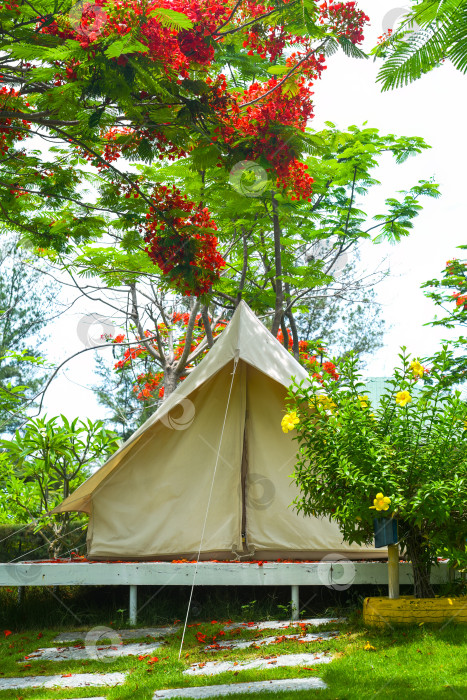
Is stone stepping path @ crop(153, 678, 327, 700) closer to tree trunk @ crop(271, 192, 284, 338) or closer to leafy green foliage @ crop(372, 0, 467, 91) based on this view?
leafy green foliage @ crop(372, 0, 467, 91)

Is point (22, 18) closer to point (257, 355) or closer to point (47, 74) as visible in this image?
point (47, 74)

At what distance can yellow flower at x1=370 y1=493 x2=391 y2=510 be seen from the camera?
11.3ft

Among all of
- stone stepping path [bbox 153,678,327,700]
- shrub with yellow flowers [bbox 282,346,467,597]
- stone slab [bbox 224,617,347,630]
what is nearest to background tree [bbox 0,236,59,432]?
stone slab [bbox 224,617,347,630]

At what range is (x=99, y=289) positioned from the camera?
29.0 ft

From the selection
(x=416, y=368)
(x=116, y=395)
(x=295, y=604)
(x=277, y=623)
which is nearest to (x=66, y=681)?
(x=277, y=623)

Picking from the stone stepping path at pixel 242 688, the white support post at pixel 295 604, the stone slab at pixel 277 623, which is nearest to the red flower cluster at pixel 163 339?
the white support post at pixel 295 604

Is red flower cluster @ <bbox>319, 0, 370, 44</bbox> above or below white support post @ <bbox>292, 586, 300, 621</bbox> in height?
above

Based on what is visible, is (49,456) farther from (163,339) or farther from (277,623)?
(163,339)

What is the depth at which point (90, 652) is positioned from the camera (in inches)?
153

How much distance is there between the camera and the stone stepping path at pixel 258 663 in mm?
3264

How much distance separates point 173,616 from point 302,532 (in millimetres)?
1182

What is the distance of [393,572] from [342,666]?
3.05 ft

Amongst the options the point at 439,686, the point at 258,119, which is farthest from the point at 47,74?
the point at 439,686

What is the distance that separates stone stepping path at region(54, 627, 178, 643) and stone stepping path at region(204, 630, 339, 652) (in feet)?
1.77
